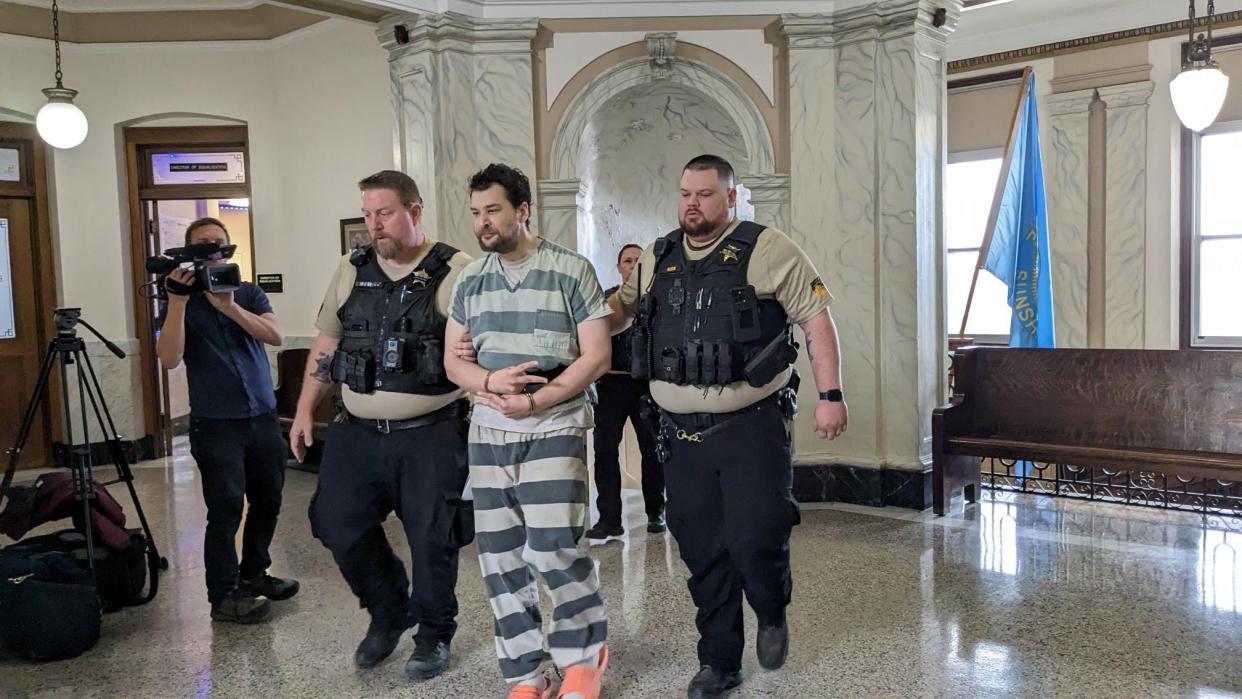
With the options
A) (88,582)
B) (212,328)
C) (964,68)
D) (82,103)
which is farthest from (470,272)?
(964,68)

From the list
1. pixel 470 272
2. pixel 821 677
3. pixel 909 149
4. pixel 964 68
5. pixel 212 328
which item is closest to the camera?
pixel 470 272

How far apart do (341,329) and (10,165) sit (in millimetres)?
5250

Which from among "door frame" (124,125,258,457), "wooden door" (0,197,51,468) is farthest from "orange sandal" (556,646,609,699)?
"wooden door" (0,197,51,468)

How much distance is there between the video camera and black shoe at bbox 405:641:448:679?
1385 millimetres

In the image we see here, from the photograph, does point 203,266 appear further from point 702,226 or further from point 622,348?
point 702,226

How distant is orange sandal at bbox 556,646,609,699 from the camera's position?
270 cm

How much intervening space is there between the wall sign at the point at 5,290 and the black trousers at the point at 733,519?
20.0 feet

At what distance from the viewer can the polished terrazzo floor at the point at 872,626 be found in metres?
2.97

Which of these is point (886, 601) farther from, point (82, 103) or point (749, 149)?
point (82, 103)

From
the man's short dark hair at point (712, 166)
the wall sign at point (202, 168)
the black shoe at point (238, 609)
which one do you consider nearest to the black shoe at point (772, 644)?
Answer: the man's short dark hair at point (712, 166)

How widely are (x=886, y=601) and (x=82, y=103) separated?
6.46 metres

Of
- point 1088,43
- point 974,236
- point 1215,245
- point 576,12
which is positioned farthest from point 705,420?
point 974,236

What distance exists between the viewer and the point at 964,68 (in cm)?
857

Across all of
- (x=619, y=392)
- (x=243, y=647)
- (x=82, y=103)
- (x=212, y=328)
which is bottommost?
(x=243, y=647)
